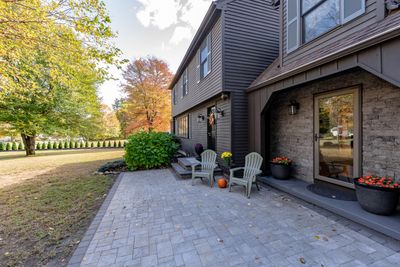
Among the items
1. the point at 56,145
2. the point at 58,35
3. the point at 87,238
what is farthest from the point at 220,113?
the point at 56,145

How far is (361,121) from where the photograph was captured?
347cm

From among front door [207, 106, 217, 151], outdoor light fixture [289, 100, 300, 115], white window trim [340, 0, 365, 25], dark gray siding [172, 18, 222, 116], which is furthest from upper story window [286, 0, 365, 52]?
front door [207, 106, 217, 151]

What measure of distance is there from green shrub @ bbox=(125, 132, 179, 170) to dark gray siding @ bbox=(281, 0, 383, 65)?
5.57 metres

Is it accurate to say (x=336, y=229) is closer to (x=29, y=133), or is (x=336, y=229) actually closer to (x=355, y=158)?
(x=355, y=158)

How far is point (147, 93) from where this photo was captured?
17734 millimetres

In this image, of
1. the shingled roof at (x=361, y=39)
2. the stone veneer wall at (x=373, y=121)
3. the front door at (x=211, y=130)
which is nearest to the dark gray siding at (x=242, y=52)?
the front door at (x=211, y=130)

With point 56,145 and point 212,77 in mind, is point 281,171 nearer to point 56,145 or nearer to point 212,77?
point 212,77

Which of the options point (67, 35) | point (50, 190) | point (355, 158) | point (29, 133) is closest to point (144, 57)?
point (29, 133)

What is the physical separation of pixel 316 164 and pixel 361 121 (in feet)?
4.53

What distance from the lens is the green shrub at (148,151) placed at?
7.41m

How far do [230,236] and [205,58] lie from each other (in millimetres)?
6524

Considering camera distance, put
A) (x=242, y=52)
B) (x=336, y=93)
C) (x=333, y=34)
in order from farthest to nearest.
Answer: (x=242, y=52), (x=336, y=93), (x=333, y=34)

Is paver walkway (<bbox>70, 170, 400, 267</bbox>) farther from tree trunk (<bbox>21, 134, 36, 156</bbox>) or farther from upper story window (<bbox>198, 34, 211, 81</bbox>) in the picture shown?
tree trunk (<bbox>21, 134, 36, 156</bbox>)

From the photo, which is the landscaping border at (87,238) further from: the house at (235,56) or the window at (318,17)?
the window at (318,17)
